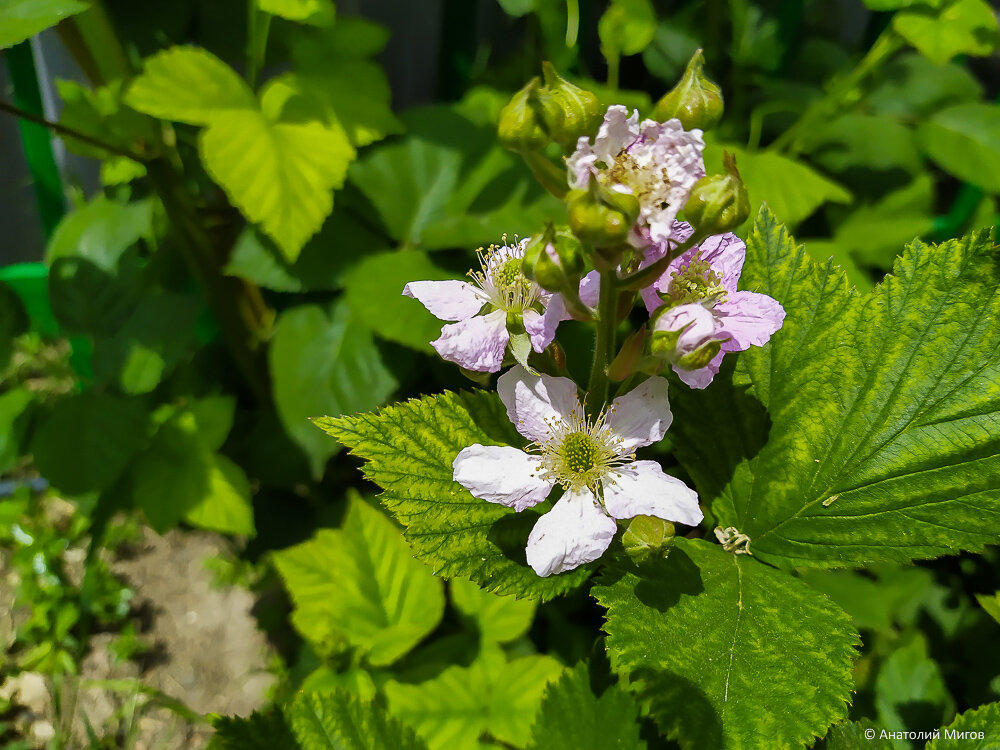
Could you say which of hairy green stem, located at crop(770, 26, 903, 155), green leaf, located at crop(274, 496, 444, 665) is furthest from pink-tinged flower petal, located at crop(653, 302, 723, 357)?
hairy green stem, located at crop(770, 26, 903, 155)

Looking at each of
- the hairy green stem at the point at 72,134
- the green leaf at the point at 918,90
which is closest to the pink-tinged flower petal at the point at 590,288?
the hairy green stem at the point at 72,134

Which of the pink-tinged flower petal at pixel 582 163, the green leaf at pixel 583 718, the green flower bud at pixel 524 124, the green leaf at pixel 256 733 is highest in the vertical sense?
the green flower bud at pixel 524 124

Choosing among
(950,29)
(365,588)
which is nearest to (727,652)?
(365,588)

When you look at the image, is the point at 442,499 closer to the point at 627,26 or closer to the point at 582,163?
the point at 582,163

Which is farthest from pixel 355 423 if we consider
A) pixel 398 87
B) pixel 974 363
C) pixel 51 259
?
pixel 398 87

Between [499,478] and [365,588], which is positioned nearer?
[499,478]

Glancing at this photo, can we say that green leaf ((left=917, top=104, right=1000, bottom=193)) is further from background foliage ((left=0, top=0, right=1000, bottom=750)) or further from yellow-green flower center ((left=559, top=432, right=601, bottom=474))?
yellow-green flower center ((left=559, top=432, right=601, bottom=474))

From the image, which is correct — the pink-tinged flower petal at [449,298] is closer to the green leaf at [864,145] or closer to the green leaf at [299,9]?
the green leaf at [299,9]
